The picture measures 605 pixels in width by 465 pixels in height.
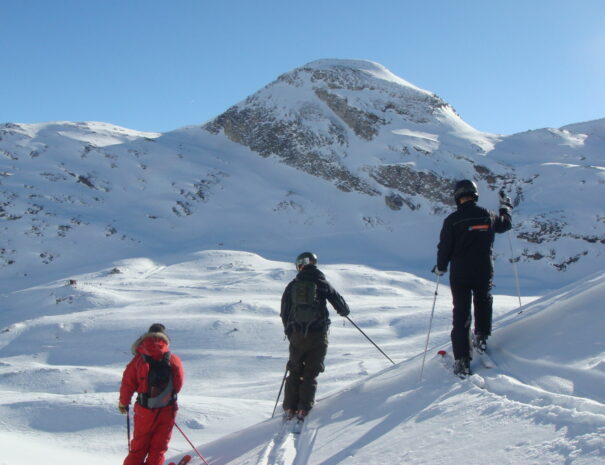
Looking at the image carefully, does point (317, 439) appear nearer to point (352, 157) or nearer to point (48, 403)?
point (48, 403)

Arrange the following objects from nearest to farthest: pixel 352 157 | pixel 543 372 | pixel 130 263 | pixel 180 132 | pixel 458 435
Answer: pixel 458 435 < pixel 543 372 < pixel 130 263 < pixel 352 157 < pixel 180 132

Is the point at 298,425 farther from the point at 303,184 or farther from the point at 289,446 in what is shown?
the point at 303,184

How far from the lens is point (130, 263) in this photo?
79.0ft

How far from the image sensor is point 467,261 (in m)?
4.69

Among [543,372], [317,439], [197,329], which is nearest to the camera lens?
[543,372]

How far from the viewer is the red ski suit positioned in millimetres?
4133

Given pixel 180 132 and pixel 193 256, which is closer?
pixel 193 256

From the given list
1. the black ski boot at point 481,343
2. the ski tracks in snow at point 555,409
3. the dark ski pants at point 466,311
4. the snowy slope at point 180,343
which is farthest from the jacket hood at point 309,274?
the snowy slope at point 180,343

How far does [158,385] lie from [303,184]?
34.9 meters

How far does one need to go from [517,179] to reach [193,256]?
2567 centimetres

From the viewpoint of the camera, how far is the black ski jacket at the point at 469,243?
15.3ft

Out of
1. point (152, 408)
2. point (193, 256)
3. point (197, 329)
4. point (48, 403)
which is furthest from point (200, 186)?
point (152, 408)

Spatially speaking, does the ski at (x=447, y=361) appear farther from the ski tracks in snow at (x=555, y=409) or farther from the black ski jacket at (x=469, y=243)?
the black ski jacket at (x=469, y=243)

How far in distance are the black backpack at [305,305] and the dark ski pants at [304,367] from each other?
0.15 metres
